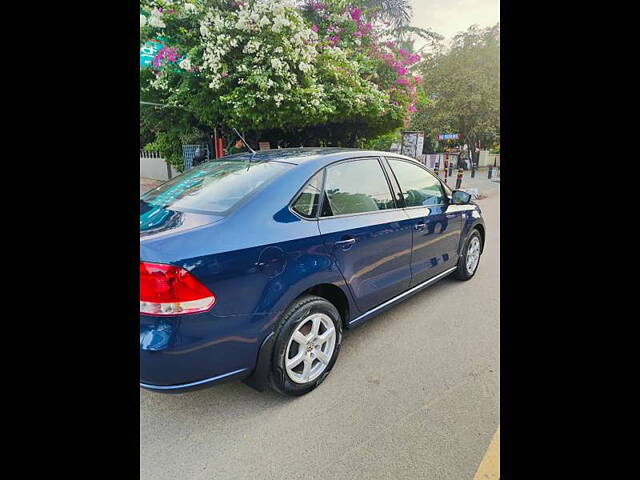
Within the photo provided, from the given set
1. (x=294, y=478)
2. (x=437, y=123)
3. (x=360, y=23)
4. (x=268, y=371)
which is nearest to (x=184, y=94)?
(x=360, y=23)

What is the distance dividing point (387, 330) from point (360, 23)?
8.05m

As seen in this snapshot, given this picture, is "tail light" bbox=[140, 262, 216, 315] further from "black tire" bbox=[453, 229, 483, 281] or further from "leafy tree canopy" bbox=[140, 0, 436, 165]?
"leafy tree canopy" bbox=[140, 0, 436, 165]

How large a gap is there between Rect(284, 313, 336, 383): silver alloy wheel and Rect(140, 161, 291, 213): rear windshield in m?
0.89

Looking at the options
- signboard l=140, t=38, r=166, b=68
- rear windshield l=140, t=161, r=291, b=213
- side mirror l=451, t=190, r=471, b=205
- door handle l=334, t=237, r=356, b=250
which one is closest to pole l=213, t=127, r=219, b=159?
signboard l=140, t=38, r=166, b=68

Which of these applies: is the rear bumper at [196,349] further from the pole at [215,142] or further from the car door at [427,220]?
the pole at [215,142]

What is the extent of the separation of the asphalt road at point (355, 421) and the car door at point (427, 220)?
72cm

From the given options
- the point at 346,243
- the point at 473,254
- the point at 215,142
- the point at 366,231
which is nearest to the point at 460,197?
the point at 473,254

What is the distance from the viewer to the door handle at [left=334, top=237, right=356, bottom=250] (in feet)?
7.90

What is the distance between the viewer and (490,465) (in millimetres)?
1826

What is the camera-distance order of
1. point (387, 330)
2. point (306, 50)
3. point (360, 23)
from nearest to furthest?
point (387, 330) → point (306, 50) → point (360, 23)

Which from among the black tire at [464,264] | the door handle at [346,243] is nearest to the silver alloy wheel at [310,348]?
the door handle at [346,243]

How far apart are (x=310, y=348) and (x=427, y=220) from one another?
1.67 metres

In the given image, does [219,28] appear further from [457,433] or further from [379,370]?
[457,433]

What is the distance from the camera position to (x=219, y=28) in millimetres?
5996
